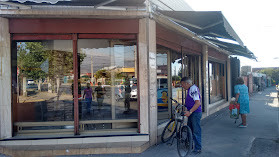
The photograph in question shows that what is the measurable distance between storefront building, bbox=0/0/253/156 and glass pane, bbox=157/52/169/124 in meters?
0.75

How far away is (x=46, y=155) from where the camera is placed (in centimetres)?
498

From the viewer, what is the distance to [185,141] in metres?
4.89

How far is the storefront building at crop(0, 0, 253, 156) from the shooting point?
535 cm

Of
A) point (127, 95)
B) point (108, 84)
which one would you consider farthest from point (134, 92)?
point (108, 84)

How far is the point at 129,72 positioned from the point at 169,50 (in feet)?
6.74

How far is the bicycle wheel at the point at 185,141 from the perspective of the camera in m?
4.73

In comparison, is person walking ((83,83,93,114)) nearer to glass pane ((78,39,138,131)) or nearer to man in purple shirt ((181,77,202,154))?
glass pane ((78,39,138,131))

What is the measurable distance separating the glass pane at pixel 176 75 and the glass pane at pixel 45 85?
3677 millimetres

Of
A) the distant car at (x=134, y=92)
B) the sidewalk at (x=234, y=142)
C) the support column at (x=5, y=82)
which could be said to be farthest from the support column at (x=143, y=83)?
the support column at (x=5, y=82)

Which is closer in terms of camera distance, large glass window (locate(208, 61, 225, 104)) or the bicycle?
the bicycle

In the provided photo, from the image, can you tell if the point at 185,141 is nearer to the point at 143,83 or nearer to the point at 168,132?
the point at 168,132

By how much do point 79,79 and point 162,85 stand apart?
299 cm

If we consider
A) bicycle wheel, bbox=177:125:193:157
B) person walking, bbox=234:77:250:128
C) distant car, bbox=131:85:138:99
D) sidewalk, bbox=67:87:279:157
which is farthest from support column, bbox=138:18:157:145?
person walking, bbox=234:77:250:128

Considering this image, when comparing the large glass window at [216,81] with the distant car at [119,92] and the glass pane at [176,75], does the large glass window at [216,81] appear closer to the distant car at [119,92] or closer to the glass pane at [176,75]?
the glass pane at [176,75]
